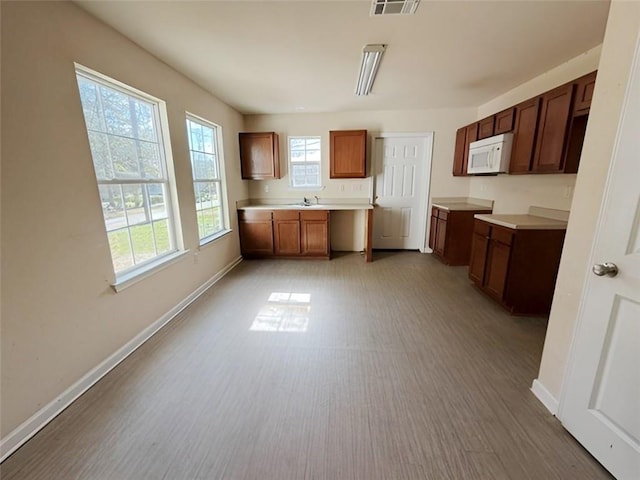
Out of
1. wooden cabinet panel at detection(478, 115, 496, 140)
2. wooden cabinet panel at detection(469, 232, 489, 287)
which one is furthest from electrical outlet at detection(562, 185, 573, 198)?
wooden cabinet panel at detection(478, 115, 496, 140)

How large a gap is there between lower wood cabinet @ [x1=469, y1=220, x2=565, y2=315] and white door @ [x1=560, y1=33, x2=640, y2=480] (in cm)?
127

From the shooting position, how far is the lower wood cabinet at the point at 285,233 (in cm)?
421

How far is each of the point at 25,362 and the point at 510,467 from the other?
250 centimetres

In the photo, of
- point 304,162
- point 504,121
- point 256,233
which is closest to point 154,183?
point 256,233

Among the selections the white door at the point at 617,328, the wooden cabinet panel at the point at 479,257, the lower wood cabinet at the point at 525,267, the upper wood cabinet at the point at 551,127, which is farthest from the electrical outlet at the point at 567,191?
the white door at the point at 617,328

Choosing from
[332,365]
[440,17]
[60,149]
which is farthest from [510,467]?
[60,149]

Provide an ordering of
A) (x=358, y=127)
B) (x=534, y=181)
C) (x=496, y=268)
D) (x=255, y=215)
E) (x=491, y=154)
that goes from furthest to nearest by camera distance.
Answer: (x=358, y=127)
(x=255, y=215)
(x=491, y=154)
(x=534, y=181)
(x=496, y=268)

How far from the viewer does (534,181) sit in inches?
116

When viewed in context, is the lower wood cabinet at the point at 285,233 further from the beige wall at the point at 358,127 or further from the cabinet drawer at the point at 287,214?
the beige wall at the point at 358,127

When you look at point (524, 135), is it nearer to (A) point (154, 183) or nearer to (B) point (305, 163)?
(B) point (305, 163)

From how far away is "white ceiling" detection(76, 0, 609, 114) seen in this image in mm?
1708

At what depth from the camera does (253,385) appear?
5.63 ft

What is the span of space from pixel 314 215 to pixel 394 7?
2.82 m

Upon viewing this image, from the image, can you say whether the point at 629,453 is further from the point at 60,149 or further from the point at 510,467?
the point at 60,149
